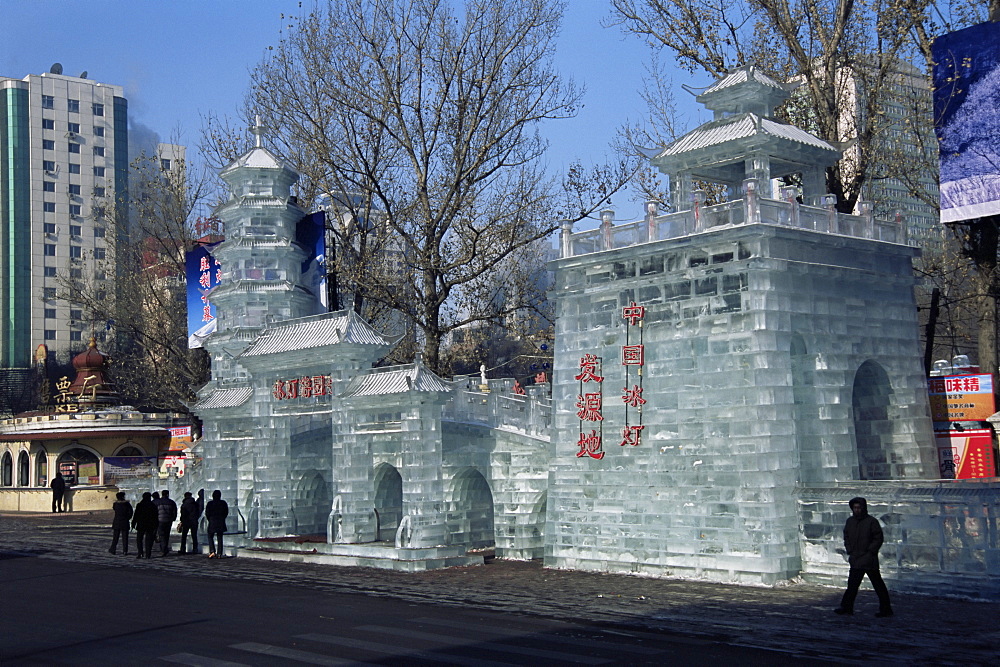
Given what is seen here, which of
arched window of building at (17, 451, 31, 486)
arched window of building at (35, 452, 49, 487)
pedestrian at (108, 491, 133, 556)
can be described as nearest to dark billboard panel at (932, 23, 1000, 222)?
pedestrian at (108, 491, 133, 556)

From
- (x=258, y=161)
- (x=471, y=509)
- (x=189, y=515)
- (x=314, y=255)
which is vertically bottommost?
(x=471, y=509)

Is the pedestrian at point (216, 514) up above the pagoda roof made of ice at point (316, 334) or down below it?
below

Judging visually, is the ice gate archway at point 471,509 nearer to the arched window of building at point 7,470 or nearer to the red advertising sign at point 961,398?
the red advertising sign at point 961,398

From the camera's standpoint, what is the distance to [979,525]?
612 inches

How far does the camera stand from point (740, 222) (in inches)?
734

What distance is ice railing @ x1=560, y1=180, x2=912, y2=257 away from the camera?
18531mm

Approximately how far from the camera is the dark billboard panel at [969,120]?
2169 centimetres

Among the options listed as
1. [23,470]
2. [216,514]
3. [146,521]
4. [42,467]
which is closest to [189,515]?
[146,521]

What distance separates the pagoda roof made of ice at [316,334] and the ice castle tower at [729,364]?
4821 mm

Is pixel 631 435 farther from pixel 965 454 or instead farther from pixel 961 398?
pixel 961 398

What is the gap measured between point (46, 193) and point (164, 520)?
212 feet

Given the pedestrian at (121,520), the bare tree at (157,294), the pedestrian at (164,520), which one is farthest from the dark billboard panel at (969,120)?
the bare tree at (157,294)

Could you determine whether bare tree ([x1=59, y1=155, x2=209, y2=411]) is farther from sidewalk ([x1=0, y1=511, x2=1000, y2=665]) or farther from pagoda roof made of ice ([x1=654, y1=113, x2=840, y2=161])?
pagoda roof made of ice ([x1=654, y1=113, x2=840, y2=161])

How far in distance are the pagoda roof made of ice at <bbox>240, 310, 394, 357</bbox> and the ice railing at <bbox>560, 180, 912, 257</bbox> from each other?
5.18 m
